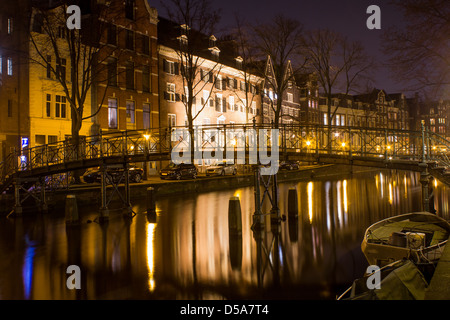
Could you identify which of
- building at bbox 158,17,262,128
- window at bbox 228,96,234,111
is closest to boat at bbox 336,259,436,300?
building at bbox 158,17,262,128

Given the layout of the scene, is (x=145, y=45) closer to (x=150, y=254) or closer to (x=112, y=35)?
(x=112, y=35)

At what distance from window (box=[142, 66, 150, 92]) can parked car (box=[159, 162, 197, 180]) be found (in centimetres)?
1010

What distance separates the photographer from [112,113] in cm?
3897

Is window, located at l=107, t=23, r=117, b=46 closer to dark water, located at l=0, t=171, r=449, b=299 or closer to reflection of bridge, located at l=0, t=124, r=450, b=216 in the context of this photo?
reflection of bridge, located at l=0, t=124, r=450, b=216

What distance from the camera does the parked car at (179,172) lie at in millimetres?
36281

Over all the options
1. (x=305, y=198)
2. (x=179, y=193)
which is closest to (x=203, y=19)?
(x=179, y=193)

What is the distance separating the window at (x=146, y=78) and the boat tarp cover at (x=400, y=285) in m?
37.6

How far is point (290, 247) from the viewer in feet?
49.1

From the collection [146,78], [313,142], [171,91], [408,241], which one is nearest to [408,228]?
[408,241]

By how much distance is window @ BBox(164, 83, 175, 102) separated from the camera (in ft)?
149

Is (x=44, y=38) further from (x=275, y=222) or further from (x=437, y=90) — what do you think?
(x=437, y=90)

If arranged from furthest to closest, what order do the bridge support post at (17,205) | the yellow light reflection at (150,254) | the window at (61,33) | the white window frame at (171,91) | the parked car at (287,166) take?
1. the parked car at (287,166)
2. the white window frame at (171,91)
3. the window at (61,33)
4. the bridge support post at (17,205)
5. the yellow light reflection at (150,254)

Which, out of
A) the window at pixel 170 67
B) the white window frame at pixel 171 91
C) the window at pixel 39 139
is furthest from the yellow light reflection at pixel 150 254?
the window at pixel 170 67

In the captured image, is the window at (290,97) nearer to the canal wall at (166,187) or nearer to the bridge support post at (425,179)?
the canal wall at (166,187)
